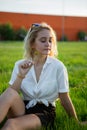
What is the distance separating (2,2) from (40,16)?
7644 mm

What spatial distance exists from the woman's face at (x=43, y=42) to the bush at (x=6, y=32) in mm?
15447

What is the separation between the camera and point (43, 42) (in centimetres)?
306

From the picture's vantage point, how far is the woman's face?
302cm

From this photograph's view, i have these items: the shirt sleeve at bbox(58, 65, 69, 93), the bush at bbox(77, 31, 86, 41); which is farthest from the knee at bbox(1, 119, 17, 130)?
the bush at bbox(77, 31, 86, 41)

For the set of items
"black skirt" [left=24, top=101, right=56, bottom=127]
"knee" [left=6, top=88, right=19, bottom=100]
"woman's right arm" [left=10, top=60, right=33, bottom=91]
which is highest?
"woman's right arm" [left=10, top=60, right=33, bottom=91]

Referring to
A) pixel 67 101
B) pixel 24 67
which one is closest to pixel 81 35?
pixel 67 101

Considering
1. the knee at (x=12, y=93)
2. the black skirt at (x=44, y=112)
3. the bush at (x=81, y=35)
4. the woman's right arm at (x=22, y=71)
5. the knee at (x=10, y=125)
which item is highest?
the woman's right arm at (x=22, y=71)

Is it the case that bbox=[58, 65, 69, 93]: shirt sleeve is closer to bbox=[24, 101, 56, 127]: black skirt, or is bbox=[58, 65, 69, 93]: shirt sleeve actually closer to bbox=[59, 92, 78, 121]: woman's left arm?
bbox=[59, 92, 78, 121]: woman's left arm

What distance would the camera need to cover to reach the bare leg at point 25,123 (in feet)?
8.48

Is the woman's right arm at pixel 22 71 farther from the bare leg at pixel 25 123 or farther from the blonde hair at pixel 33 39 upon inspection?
the blonde hair at pixel 33 39

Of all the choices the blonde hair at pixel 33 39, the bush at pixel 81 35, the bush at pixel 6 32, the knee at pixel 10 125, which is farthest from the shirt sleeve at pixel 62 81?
the bush at pixel 81 35

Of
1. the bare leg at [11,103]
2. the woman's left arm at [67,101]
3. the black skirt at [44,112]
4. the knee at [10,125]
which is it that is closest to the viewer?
the knee at [10,125]

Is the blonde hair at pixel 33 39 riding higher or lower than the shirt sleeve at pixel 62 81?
higher

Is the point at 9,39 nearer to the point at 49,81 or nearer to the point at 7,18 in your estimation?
the point at 7,18
